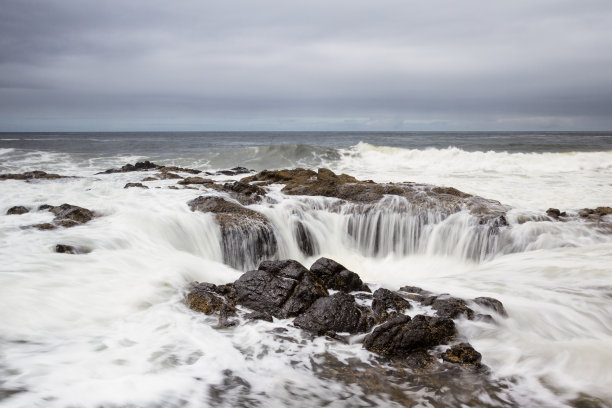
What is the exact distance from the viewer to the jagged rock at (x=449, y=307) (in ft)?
15.3

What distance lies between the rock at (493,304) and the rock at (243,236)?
14.1 ft

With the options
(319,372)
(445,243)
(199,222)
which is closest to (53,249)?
(199,222)

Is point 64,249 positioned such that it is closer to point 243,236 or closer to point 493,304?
point 243,236

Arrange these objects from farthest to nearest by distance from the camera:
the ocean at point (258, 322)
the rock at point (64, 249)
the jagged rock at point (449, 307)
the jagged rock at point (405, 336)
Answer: the rock at point (64, 249)
the jagged rock at point (449, 307)
the jagged rock at point (405, 336)
the ocean at point (258, 322)

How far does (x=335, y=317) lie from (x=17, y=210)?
25.2 feet

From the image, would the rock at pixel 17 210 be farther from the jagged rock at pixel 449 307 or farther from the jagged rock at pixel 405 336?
the jagged rock at pixel 449 307

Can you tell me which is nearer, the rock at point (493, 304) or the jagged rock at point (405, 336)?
the jagged rock at point (405, 336)

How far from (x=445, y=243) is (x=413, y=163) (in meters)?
22.2

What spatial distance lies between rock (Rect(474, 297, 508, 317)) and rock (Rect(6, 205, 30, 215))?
885 cm

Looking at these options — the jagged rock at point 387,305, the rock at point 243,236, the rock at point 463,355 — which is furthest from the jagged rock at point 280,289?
the rock at point 243,236

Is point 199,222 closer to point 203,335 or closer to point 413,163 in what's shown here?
point 203,335

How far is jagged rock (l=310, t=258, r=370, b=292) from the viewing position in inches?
211

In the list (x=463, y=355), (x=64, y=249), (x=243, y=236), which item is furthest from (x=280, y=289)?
(x=64, y=249)

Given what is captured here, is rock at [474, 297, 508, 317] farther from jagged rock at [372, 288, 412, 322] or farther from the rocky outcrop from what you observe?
the rocky outcrop
